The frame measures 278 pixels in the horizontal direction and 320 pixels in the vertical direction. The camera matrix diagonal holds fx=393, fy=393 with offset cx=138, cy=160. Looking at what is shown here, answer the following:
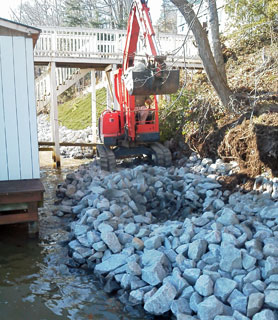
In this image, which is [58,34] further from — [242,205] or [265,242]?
[265,242]

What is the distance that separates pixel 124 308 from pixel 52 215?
3733mm

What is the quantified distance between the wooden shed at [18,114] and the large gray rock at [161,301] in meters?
2.93

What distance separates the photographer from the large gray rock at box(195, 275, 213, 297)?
4.40 m

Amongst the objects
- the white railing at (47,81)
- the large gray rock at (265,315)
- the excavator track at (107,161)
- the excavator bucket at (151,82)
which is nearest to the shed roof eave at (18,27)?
the excavator bucket at (151,82)

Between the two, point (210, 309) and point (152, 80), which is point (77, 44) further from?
point (210, 309)

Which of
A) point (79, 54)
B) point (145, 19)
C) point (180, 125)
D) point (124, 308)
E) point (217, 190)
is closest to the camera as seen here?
point (124, 308)

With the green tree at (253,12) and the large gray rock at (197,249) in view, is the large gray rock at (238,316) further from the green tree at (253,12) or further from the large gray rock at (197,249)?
the green tree at (253,12)

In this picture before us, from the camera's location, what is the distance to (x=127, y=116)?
395 inches

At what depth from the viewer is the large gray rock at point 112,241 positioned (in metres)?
5.73

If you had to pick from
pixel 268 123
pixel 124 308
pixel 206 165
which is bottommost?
pixel 124 308

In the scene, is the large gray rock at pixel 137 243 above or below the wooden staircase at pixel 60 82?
below

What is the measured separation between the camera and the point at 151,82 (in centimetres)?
802

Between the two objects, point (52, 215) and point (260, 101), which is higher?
point (260, 101)

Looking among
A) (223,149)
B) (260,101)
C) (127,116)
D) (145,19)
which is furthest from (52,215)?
(260,101)
